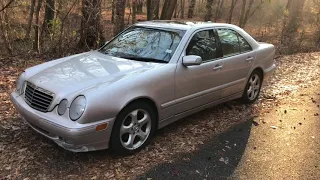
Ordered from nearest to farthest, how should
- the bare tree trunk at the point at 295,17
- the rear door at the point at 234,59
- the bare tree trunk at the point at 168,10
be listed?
the rear door at the point at 234,59, the bare tree trunk at the point at 168,10, the bare tree trunk at the point at 295,17

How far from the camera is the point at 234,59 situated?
549 cm

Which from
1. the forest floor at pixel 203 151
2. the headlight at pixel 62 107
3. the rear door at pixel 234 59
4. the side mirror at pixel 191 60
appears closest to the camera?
the headlight at pixel 62 107

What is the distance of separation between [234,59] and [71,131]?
310 centimetres

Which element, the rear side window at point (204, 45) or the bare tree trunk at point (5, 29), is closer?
the rear side window at point (204, 45)

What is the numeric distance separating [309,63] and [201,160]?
26.2ft

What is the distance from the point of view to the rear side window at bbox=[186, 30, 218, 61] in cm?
483

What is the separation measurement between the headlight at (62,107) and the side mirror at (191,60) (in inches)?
66.8

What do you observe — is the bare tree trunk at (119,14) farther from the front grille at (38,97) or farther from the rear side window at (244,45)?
the front grille at (38,97)

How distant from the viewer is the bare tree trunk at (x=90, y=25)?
28.8 ft

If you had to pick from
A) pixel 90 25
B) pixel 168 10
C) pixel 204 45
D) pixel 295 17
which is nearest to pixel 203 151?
pixel 204 45

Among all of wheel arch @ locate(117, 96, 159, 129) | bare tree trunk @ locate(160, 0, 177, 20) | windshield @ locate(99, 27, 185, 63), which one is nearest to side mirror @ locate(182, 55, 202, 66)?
windshield @ locate(99, 27, 185, 63)

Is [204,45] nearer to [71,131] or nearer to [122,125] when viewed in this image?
[122,125]


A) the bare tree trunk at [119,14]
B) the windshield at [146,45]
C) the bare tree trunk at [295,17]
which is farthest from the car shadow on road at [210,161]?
the bare tree trunk at [295,17]

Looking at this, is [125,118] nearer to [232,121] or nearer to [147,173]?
[147,173]
